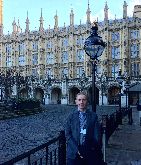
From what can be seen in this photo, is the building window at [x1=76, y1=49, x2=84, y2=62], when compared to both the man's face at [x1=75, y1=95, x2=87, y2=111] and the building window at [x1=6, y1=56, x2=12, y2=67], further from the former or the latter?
the man's face at [x1=75, y1=95, x2=87, y2=111]

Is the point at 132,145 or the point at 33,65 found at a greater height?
the point at 33,65

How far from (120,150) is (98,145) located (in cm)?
596

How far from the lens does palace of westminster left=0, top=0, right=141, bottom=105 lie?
192ft

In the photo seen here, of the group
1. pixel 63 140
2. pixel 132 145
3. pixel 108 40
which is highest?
pixel 108 40

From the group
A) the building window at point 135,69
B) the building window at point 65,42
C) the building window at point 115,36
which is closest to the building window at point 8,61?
the building window at point 65,42

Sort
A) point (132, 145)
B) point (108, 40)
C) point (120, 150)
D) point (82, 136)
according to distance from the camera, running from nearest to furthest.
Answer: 1. point (82, 136)
2. point (120, 150)
3. point (132, 145)
4. point (108, 40)

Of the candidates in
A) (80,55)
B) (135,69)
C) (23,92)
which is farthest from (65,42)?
(135,69)

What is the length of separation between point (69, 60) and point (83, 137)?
5946 cm

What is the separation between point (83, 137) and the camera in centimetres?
579

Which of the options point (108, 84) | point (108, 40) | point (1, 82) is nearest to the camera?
point (1, 82)

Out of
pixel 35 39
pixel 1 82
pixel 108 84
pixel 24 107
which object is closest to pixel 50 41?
pixel 35 39

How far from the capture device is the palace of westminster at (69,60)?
5838 cm

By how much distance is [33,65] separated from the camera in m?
69.1

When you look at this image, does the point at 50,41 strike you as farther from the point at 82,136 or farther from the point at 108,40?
the point at 82,136
